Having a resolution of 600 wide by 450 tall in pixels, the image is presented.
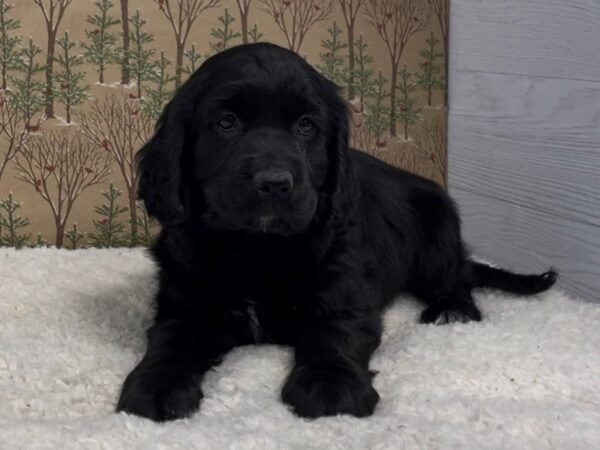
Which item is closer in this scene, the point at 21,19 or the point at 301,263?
the point at 301,263

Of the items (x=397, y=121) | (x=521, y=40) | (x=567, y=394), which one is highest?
(x=521, y=40)

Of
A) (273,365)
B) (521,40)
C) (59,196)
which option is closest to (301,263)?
(273,365)

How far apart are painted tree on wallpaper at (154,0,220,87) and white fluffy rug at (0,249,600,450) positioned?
1025mm

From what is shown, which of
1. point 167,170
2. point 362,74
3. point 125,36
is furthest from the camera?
point 362,74

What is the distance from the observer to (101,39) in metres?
2.93

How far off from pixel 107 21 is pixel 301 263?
5.16 feet

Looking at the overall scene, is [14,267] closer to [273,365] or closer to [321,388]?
[273,365]

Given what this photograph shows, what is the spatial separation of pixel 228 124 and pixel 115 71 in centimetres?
141

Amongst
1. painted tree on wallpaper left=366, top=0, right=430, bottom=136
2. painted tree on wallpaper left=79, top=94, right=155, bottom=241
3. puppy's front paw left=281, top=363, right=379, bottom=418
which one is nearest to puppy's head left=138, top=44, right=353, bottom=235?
puppy's front paw left=281, top=363, right=379, bottom=418

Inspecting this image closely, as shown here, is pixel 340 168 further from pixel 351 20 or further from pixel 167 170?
pixel 351 20

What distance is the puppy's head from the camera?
1582 mm

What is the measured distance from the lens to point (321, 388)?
1.46m

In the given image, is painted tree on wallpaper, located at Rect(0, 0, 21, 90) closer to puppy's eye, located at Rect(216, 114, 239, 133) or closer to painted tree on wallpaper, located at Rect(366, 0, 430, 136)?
painted tree on wallpaper, located at Rect(366, 0, 430, 136)

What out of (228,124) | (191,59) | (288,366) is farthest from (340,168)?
(191,59)
